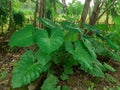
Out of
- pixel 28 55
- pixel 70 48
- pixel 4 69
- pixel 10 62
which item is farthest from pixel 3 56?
pixel 70 48

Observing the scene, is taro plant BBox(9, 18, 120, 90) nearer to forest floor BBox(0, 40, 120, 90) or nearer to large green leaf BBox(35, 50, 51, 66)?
large green leaf BBox(35, 50, 51, 66)

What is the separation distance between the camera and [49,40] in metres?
2.73

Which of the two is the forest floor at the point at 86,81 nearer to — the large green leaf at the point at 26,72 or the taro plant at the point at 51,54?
the taro plant at the point at 51,54

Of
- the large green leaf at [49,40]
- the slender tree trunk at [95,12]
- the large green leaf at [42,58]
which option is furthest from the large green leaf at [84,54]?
the slender tree trunk at [95,12]

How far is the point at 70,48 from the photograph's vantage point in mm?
2791

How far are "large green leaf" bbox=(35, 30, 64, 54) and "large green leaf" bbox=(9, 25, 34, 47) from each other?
0.44 feet

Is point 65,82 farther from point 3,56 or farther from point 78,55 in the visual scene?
point 3,56

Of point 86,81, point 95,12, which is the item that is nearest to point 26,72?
point 86,81

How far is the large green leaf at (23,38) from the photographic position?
9.33 feet

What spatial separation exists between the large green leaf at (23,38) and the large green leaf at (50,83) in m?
0.51

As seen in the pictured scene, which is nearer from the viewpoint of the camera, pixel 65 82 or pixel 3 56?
pixel 65 82

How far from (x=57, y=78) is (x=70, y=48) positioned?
47 centimetres

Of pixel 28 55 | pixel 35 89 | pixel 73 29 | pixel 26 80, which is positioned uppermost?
pixel 73 29

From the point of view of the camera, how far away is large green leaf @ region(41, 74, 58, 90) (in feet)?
9.26
